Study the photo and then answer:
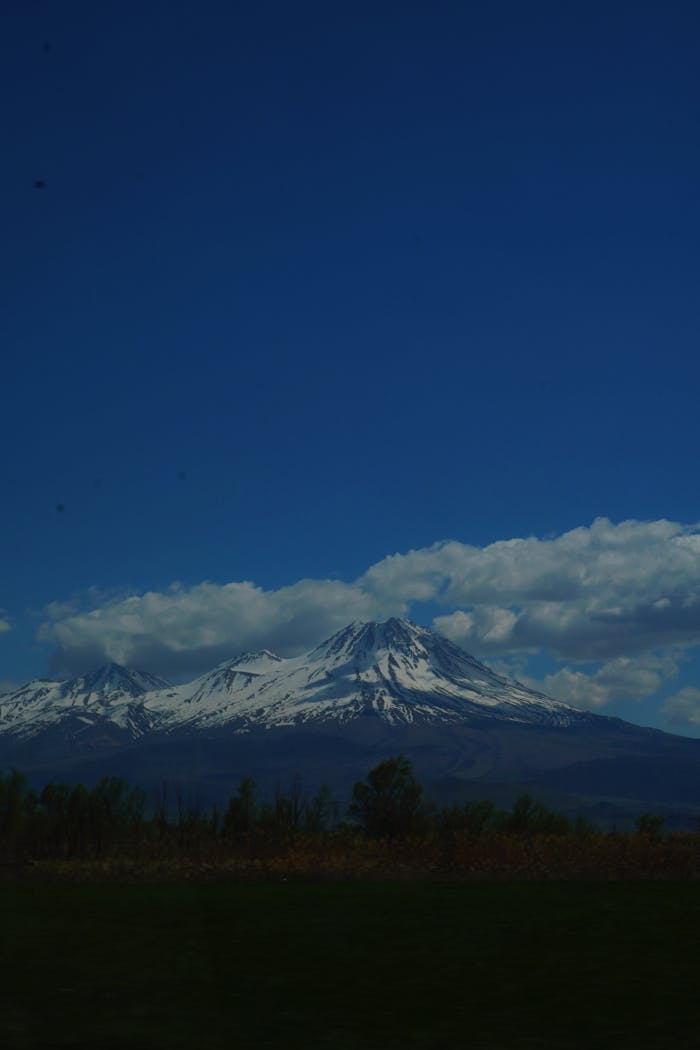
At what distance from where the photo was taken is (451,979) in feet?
42.2

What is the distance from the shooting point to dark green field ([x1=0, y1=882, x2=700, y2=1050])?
10352 mm

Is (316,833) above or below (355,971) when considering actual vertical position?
above

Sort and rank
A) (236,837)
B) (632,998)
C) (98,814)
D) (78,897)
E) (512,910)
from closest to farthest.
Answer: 1. (632,998)
2. (512,910)
3. (78,897)
4. (236,837)
5. (98,814)

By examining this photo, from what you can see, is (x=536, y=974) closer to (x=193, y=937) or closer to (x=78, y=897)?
Result: (x=193, y=937)

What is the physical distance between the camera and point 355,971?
44.5ft

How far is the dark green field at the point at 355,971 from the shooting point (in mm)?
10352

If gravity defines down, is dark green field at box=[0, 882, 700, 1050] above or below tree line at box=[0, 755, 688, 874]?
below

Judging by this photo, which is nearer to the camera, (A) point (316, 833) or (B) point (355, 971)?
(B) point (355, 971)

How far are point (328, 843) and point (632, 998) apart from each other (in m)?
22.6

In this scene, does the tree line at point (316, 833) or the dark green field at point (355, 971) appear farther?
the tree line at point (316, 833)

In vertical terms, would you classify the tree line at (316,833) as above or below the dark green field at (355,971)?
above

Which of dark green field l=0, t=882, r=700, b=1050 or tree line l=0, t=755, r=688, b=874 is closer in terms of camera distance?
dark green field l=0, t=882, r=700, b=1050

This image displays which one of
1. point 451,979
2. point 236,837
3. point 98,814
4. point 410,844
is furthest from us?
point 98,814

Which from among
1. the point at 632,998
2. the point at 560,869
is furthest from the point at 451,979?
the point at 560,869
